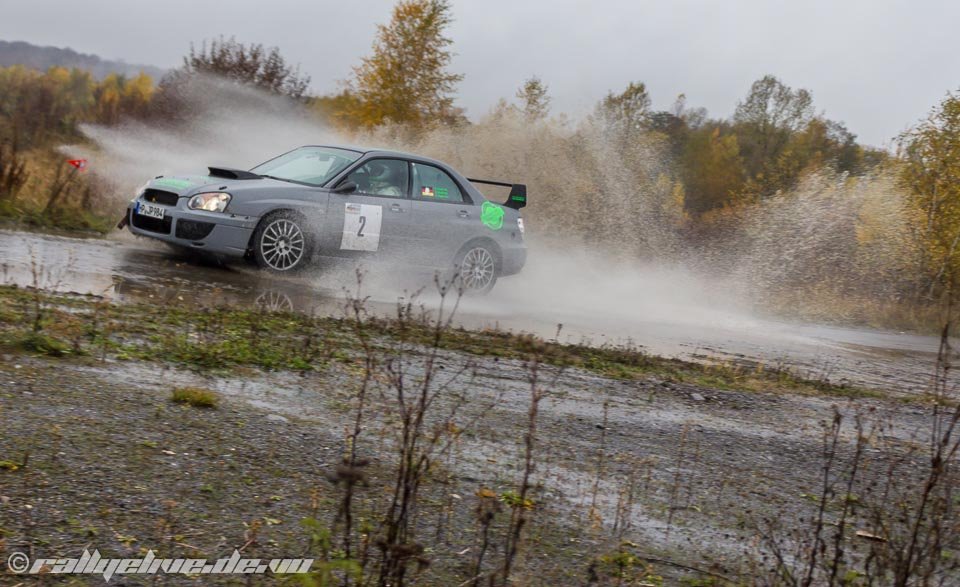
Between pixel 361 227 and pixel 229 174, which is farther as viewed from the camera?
pixel 361 227

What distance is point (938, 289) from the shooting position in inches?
968

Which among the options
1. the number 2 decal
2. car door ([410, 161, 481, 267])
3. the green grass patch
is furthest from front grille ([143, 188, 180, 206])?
car door ([410, 161, 481, 267])

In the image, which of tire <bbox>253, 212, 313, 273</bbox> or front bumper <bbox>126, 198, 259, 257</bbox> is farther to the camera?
tire <bbox>253, 212, 313, 273</bbox>

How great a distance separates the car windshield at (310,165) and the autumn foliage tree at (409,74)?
19.5 m

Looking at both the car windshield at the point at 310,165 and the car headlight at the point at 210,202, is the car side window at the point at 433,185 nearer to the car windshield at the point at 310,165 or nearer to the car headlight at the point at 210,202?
the car windshield at the point at 310,165

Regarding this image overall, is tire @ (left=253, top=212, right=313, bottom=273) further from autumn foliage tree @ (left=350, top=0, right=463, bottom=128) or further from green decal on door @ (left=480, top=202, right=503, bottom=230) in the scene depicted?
autumn foliage tree @ (left=350, top=0, right=463, bottom=128)

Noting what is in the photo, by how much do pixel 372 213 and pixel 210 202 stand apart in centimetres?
202

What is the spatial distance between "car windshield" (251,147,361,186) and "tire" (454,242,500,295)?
81.1 inches

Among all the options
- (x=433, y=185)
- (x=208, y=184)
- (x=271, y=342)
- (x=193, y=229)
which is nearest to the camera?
(x=271, y=342)

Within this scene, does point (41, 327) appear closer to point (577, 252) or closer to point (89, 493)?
point (89, 493)

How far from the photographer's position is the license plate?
1055cm

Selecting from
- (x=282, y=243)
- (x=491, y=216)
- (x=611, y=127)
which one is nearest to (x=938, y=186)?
(x=611, y=127)

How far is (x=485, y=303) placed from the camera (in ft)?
42.5

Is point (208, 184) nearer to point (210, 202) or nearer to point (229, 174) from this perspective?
point (210, 202)
